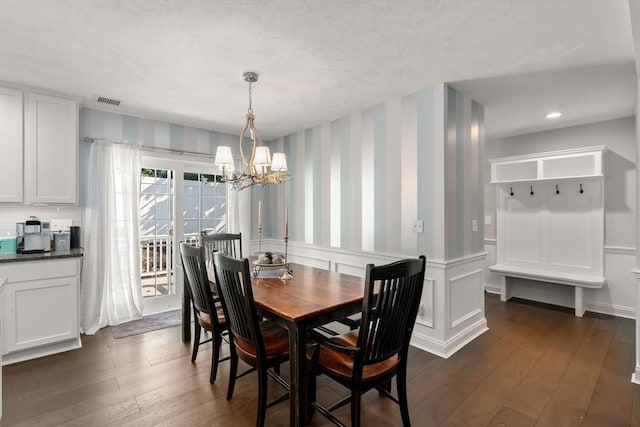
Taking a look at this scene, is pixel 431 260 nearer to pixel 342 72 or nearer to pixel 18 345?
pixel 342 72

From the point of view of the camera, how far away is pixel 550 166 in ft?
14.0

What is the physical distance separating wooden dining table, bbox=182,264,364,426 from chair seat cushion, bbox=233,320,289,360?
0.71 feet

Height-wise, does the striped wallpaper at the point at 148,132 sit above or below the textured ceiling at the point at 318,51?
below

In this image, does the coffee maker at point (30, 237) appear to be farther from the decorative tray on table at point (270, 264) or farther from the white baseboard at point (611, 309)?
the white baseboard at point (611, 309)

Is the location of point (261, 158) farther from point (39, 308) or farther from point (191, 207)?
point (39, 308)

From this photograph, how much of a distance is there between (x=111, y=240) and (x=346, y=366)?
318 centimetres

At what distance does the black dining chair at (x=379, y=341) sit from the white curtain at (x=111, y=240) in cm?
287

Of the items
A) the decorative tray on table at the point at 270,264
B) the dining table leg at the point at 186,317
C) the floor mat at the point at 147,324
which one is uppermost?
the decorative tray on table at the point at 270,264

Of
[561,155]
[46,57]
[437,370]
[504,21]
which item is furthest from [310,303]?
[561,155]

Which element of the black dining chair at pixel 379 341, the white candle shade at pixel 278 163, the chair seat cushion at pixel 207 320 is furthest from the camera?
the white candle shade at pixel 278 163

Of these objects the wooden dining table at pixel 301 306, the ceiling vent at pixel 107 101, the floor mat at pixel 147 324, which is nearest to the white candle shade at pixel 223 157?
the wooden dining table at pixel 301 306

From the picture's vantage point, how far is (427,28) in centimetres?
202

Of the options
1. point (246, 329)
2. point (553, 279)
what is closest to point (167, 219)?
point (246, 329)

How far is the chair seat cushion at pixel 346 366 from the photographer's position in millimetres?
1648
